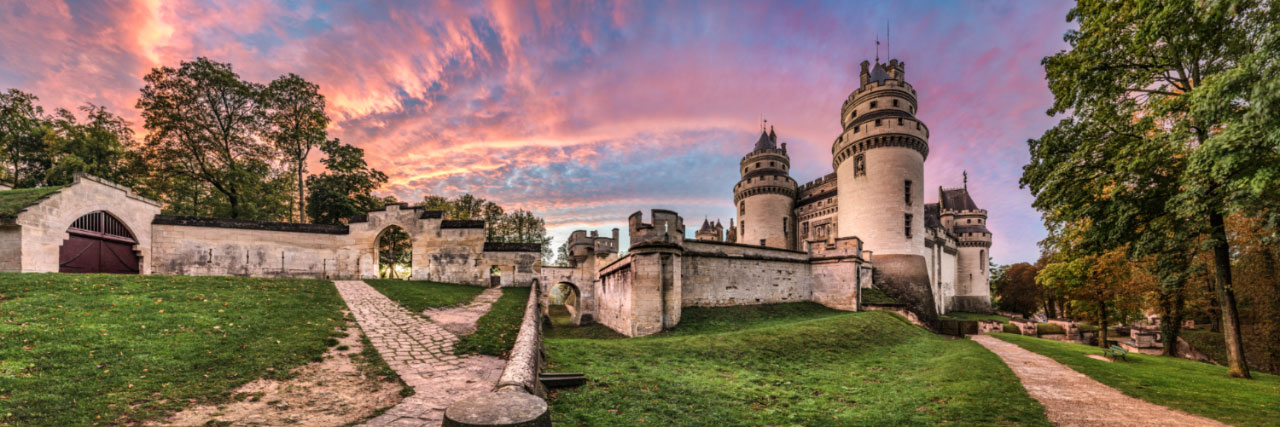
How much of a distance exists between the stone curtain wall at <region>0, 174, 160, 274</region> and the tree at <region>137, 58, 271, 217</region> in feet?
20.3

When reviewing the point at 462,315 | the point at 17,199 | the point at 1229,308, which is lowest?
the point at 462,315

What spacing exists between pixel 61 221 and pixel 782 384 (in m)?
23.7

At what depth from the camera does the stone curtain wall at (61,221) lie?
12211 millimetres

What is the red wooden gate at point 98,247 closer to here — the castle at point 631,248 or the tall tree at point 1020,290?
the castle at point 631,248

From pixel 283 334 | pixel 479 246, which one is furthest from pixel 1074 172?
pixel 479 246

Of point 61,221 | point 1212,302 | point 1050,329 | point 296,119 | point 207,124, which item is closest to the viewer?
point 61,221

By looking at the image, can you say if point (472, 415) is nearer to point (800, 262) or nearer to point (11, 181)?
point (800, 262)

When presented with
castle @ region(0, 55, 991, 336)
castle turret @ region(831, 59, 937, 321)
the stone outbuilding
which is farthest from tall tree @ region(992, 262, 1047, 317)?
the stone outbuilding

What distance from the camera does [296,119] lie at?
23828 millimetres

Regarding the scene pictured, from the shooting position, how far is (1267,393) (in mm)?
7547

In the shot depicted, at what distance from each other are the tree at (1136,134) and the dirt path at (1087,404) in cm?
362

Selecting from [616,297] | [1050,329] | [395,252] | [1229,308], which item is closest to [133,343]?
[616,297]

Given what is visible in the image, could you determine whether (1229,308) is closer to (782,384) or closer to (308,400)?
(782,384)

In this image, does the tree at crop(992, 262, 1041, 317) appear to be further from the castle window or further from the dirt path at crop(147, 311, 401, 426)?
the dirt path at crop(147, 311, 401, 426)
